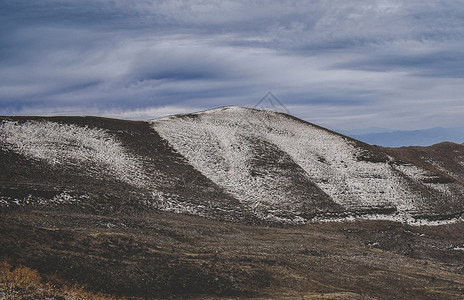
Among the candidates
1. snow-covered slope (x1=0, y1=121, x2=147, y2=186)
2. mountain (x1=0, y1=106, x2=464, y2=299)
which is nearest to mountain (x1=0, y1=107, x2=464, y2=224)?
snow-covered slope (x1=0, y1=121, x2=147, y2=186)

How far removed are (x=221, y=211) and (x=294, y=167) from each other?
20947mm

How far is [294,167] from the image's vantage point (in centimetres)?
5447

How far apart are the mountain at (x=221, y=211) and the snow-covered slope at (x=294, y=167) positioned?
0.32 metres

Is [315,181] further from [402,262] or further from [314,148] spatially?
[402,262]

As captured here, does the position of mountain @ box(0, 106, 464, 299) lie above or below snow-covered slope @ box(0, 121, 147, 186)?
below

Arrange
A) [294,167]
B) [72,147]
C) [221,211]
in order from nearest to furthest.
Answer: [221,211], [72,147], [294,167]

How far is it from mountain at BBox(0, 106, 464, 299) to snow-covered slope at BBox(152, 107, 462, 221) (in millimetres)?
318

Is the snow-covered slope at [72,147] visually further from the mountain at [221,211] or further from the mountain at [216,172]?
the mountain at [221,211]

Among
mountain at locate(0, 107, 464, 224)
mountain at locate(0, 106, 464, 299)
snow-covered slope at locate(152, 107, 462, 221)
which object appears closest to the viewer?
mountain at locate(0, 106, 464, 299)

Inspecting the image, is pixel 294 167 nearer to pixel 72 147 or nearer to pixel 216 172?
pixel 216 172

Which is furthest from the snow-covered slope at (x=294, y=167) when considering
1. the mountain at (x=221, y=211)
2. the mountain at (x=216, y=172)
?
the mountain at (x=221, y=211)

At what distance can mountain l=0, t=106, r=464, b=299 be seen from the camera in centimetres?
1811

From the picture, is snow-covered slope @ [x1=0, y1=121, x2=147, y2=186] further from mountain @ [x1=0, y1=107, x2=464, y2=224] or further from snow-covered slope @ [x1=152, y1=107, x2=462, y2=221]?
snow-covered slope @ [x1=152, y1=107, x2=462, y2=221]

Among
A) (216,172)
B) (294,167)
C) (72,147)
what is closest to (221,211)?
(216,172)
